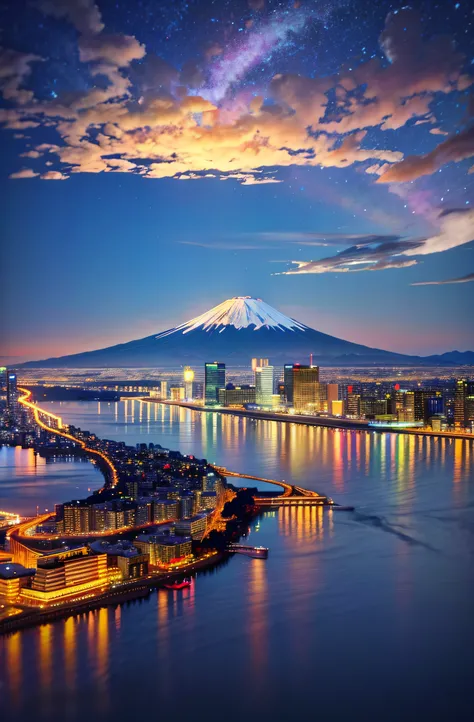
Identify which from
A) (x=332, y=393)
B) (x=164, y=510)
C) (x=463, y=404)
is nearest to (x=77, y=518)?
(x=164, y=510)

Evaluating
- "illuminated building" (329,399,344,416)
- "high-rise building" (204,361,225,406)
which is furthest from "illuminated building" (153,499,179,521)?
"high-rise building" (204,361,225,406)

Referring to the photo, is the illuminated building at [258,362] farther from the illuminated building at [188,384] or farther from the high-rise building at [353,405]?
the high-rise building at [353,405]

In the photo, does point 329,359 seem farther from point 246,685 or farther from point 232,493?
point 246,685

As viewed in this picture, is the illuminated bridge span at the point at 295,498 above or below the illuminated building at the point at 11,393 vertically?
below

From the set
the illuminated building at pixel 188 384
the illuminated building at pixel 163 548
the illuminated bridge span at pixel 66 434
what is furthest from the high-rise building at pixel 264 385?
the illuminated building at pixel 163 548

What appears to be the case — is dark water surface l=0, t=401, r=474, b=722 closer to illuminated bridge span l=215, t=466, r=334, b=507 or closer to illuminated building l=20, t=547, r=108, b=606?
illuminated building l=20, t=547, r=108, b=606

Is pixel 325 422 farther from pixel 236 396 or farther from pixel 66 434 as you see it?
pixel 236 396
